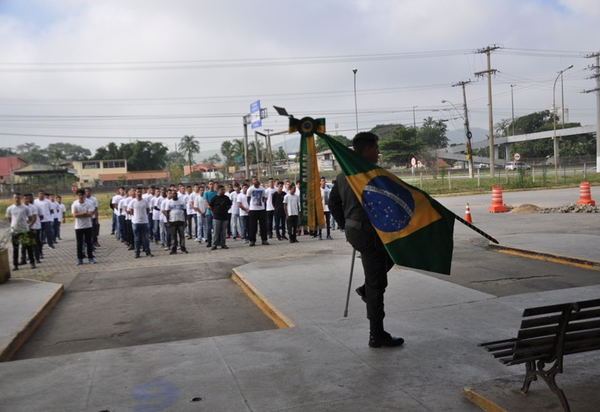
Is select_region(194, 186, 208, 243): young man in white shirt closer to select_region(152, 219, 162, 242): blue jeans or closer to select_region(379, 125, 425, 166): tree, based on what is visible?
select_region(152, 219, 162, 242): blue jeans

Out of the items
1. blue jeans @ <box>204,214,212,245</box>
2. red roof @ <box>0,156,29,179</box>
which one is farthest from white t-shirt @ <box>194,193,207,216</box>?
red roof @ <box>0,156,29,179</box>

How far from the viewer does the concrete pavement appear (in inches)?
187

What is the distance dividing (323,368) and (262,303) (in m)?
3.74

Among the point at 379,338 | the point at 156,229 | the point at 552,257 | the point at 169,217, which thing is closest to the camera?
the point at 379,338

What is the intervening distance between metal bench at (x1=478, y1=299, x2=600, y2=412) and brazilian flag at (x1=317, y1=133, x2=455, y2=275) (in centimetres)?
176

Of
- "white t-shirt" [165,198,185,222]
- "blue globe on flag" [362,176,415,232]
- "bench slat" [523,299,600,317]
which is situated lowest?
"bench slat" [523,299,600,317]

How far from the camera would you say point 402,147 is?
80625mm

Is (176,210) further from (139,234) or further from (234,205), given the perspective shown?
(234,205)

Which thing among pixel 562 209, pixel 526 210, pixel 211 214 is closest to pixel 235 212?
pixel 211 214

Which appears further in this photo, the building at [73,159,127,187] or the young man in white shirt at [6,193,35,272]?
the building at [73,159,127,187]

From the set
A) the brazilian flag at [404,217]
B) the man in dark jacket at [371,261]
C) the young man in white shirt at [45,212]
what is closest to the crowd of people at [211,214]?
the young man in white shirt at [45,212]

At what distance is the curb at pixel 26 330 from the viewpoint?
6.99 meters

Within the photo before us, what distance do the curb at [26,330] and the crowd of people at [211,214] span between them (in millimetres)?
6035

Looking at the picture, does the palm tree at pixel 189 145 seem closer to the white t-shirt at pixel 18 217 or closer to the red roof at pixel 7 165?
the red roof at pixel 7 165
